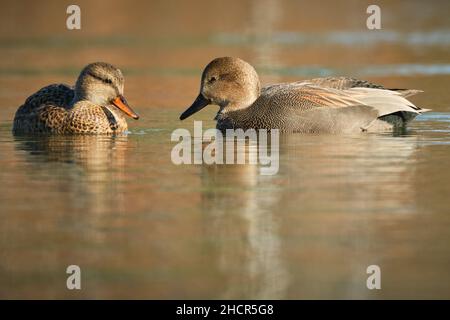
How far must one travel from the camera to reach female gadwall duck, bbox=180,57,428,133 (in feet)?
37.4

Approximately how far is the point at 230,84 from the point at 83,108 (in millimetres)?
1615

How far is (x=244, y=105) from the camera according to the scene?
11891 millimetres

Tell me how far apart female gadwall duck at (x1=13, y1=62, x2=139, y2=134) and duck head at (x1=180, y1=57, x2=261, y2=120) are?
824 millimetres

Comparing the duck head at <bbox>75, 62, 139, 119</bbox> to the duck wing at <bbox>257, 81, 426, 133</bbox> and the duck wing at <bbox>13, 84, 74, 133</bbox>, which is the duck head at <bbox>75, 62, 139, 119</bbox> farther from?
the duck wing at <bbox>257, 81, 426, 133</bbox>

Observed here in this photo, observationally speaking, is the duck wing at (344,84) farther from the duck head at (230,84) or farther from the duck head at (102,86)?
the duck head at (102,86)

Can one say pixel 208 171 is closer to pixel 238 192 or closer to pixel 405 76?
pixel 238 192

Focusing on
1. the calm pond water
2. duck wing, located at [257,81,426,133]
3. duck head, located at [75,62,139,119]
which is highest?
duck head, located at [75,62,139,119]

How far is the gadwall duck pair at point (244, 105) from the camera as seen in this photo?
11.4m

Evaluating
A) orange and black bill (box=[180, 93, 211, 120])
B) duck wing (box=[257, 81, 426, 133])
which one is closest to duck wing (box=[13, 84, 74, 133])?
orange and black bill (box=[180, 93, 211, 120])

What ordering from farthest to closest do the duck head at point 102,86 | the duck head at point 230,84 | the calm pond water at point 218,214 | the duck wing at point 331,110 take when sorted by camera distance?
the duck head at point 230,84 < the duck head at point 102,86 < the duck wing at point 331,110 < the calm pond water at point 218,214

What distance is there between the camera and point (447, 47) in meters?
20.6

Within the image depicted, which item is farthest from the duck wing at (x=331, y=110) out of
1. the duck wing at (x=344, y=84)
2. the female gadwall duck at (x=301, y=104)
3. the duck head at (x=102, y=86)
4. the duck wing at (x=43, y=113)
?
the duck wing at (x=43, y=113)

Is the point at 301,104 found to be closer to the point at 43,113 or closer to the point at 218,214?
the point at 43,113

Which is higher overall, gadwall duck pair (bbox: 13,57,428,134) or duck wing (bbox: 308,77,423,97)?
duck wing (bbox: 308,77,423,97)
